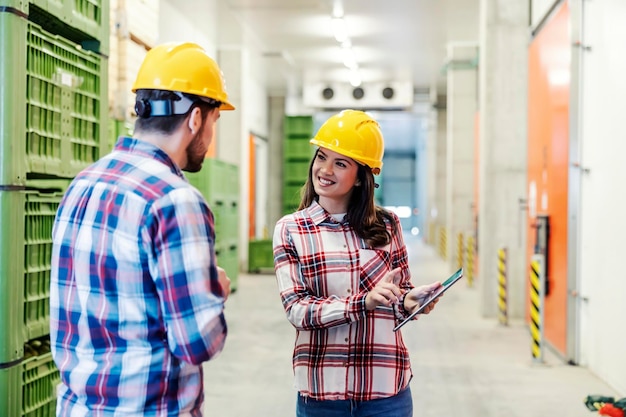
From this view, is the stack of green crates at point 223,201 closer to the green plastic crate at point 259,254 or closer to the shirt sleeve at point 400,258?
the green plastic crate at point 259,254

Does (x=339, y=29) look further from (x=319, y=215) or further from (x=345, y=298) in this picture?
(x=345, y=298)

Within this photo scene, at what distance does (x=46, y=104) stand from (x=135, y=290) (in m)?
1.98

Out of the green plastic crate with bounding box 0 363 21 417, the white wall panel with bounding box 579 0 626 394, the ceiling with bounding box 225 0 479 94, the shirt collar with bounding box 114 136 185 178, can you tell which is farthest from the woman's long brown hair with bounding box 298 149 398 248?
the ceiling with bounding box 225 0 479 94

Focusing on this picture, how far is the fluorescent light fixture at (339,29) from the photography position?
16569 millimetres

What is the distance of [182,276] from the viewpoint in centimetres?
192

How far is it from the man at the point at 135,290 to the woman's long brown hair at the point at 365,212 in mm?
923

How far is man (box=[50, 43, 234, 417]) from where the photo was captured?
1.93 meters

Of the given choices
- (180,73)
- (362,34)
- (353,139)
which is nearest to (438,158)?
(362,34)

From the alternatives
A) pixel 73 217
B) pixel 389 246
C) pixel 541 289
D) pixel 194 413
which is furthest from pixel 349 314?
pixel 541 289

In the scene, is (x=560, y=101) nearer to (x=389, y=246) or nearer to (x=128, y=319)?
(x=389, y=246)

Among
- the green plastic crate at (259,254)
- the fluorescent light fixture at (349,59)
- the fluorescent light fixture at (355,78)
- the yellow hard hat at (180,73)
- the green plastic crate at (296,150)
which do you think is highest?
the fluorescent light fixture at (349,59)

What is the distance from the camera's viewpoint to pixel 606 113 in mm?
7328

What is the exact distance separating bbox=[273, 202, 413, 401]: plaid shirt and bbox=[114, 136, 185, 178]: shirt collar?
0.84 meters

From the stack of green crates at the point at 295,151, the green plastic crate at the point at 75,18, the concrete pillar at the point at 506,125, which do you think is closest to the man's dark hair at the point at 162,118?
the green plastic crate at the point at 75,18
